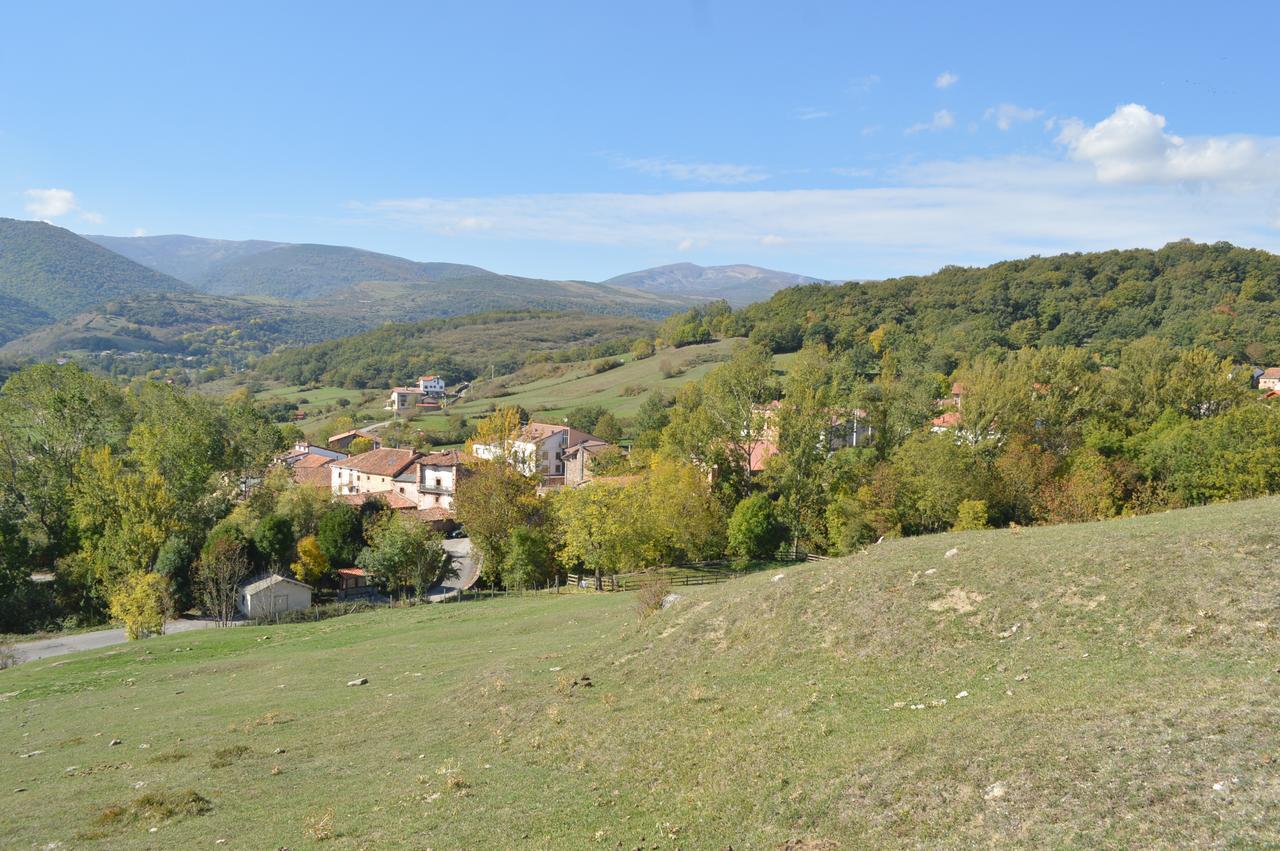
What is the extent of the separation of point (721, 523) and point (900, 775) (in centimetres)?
4198

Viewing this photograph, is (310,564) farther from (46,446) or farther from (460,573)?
(46,446)

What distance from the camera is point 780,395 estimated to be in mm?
67500

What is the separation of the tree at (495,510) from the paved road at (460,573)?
220 centimetres

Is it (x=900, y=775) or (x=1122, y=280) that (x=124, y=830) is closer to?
(x=900, y=775)

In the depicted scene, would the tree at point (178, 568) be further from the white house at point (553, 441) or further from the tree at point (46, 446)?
the white house at point (553, 441)

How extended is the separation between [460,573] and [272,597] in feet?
44.6

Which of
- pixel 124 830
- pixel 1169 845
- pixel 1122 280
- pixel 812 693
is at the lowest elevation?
pixel 124 830

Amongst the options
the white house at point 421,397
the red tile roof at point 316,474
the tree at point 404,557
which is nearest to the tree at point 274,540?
the tree at point 404,557

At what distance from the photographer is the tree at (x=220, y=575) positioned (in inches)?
1897

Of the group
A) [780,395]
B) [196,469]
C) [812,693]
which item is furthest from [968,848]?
[196,469]

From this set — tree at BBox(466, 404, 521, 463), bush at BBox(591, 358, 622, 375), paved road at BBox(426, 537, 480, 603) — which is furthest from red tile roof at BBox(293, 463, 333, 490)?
bush at BBox(591, 358, 622, 375)

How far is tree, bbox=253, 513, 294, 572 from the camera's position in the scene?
56.2 m

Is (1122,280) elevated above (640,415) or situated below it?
above

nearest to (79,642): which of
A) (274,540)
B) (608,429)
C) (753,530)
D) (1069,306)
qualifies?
(274,540)
